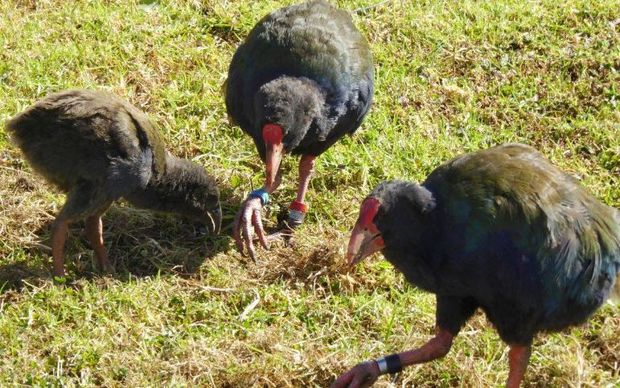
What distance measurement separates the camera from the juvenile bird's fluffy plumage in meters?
3.18

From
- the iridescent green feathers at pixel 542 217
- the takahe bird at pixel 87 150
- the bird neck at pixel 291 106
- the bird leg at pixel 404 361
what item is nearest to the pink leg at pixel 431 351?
the bird leg at pixel 404 361

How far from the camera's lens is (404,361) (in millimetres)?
3586

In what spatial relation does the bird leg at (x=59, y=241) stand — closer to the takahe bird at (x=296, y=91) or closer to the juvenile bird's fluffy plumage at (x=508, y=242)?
the takahe bird at (x=296, y=91)

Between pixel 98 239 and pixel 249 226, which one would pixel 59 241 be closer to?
pixel 98 239

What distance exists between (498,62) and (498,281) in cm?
298

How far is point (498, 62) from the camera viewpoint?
5.87 meters

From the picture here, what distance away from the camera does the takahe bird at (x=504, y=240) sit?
318 cm

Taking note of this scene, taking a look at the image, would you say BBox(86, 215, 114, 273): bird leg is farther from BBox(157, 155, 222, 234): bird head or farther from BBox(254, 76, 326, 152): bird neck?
BBox(254, 76, 326, 152): bird neck

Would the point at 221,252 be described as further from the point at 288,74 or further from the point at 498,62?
the point at 498,62

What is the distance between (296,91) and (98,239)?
118cm

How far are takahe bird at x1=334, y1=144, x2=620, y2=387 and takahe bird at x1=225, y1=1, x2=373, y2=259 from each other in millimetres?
1031

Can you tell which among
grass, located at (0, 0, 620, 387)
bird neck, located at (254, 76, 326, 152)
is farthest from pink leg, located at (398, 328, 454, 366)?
bird neck, located at (254, 76, 326, 152)

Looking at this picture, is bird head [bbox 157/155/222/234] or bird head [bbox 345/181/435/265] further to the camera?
bird head [bbox 157/155/222/234]

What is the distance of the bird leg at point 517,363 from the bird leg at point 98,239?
193 cm
